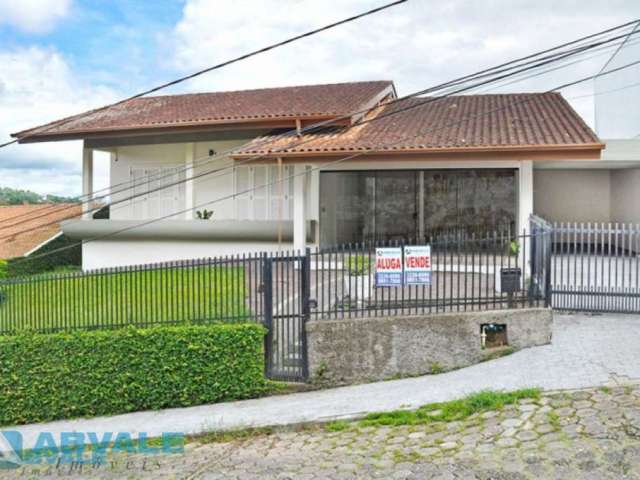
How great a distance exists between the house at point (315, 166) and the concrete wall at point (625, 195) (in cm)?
86

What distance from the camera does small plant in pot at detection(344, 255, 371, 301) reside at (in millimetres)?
8352

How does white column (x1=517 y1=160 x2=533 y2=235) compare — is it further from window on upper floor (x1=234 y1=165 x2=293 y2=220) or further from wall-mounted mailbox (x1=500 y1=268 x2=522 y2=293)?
window on upper floor (x1=234 y1=165 x2=293 y2=220)

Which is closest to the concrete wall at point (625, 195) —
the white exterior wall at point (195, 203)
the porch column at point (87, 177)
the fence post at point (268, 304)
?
the white exterior wall at point (195, 203)

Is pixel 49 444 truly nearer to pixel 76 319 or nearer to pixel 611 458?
pixel 76 319

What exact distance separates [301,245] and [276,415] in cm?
688

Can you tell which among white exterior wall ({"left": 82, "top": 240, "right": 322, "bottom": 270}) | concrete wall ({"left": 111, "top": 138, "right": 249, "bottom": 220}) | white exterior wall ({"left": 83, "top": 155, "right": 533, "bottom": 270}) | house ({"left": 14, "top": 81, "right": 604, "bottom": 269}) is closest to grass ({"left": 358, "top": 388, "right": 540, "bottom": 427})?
house ({"left": 14, "top": 81, "right": 604, "bottom": 269})

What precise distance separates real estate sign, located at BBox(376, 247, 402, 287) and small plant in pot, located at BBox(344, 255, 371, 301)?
12.1 inches

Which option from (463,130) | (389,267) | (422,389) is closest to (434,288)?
(389,267)

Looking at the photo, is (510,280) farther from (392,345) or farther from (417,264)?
(392,345)

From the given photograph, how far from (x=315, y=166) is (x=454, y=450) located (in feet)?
29.2

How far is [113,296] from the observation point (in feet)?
27.7

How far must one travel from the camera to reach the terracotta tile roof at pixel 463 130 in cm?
1159

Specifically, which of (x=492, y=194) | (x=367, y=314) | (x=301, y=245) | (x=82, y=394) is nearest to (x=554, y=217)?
(x=492, y=194)

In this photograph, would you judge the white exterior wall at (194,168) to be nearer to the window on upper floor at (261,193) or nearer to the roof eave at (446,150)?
the window on upper floor at (261,193)
